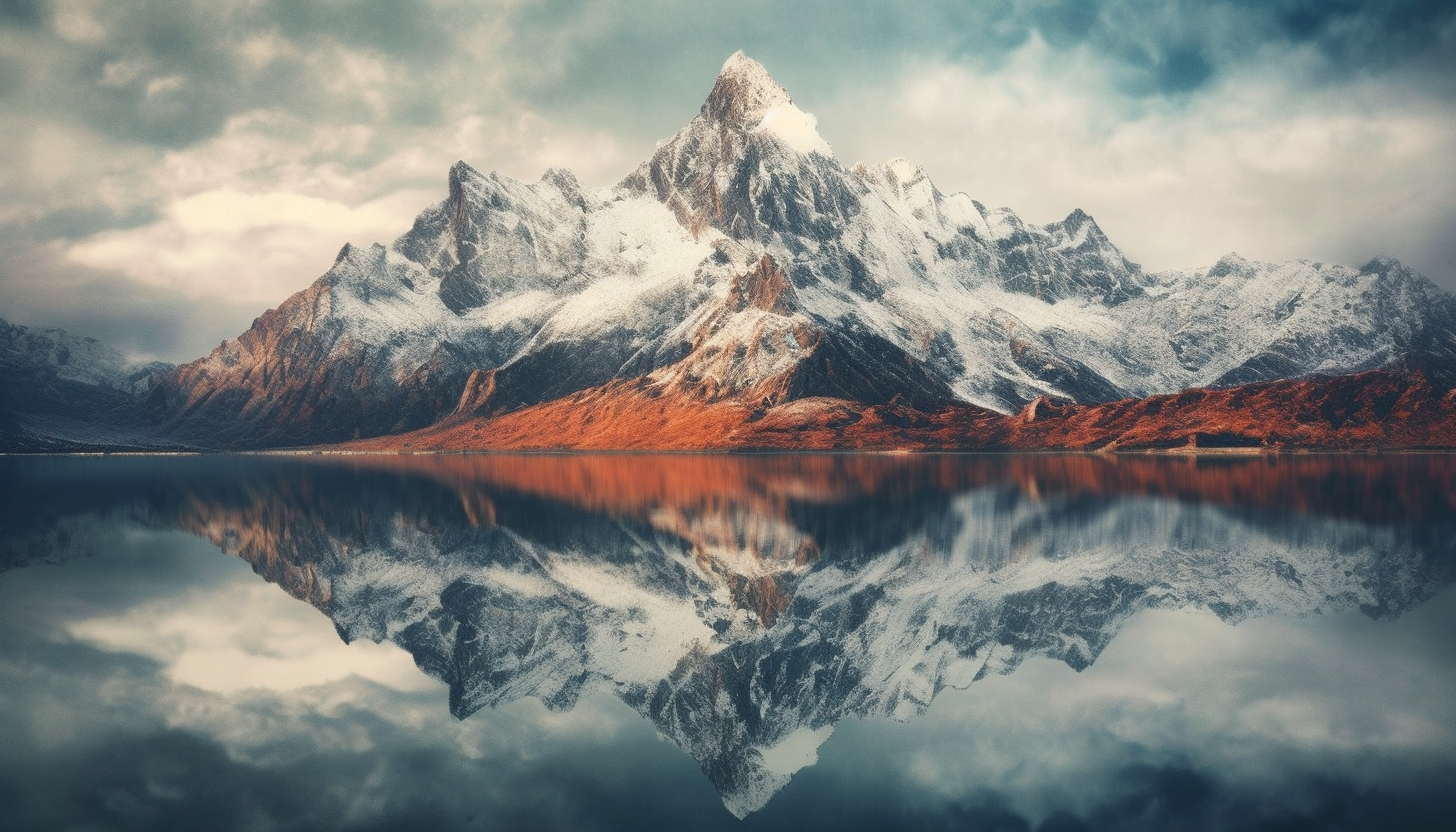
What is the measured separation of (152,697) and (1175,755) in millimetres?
32887

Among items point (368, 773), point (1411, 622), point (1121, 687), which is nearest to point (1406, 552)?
point (1411, 622)

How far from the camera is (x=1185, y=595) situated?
48.9m

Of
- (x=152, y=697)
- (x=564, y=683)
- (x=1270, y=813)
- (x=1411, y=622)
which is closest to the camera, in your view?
(x=1270, y=813)

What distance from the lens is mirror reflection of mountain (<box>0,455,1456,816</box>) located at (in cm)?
3491

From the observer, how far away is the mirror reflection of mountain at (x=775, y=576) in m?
34.9

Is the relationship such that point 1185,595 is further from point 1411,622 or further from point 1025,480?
point 1025,480

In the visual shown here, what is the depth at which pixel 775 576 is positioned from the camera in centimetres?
5619

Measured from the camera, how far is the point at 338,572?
6194 cm

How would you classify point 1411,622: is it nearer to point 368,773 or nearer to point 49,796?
point 368,773

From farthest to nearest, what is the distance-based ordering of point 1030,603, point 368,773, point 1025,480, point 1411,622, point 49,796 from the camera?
point 1025,480 → point 1030,603 → point 1411,622 → point 368,773 → point 49,796

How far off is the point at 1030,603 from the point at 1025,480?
98.5 m

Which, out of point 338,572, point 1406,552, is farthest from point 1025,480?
point 338,572

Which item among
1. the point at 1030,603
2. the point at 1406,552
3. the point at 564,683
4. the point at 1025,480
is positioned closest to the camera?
the point at 564,683

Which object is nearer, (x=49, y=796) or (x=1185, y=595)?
(x=49, y=796)
